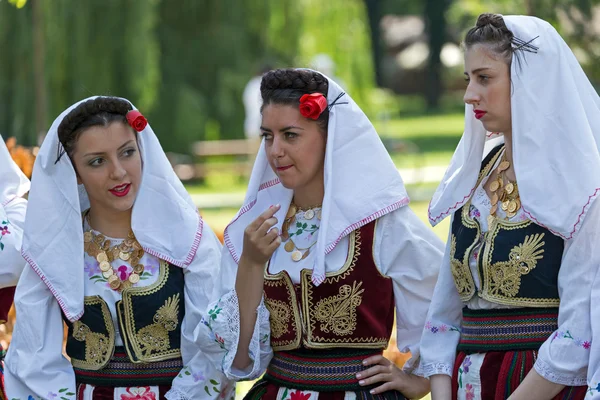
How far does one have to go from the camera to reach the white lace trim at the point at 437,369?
3213 mm

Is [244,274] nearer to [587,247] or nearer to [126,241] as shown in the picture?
[126,241]

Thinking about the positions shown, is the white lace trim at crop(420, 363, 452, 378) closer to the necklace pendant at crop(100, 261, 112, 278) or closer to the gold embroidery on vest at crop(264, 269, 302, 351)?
the gold embroidery on vest at crop(264, 269, 302, 351)

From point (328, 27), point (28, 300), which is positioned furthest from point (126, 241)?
point (328, 27)

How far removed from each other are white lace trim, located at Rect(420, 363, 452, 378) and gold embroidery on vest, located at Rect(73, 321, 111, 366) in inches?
43.3

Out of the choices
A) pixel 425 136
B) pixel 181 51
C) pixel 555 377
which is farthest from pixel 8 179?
pixel 425 136

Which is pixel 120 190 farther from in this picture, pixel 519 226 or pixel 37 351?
pixel 519 226

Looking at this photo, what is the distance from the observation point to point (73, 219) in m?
3.58

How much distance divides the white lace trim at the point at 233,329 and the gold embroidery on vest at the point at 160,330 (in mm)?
227

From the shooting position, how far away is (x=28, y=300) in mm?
3553

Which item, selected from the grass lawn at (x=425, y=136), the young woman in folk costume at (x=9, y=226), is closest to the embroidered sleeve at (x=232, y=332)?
the young woman in folk costume at (x=9, y=226)

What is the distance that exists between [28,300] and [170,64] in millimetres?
11102

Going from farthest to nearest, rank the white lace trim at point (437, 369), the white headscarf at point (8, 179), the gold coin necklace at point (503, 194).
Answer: the white headscarf at point (8, 179)
the white lace trim at point (437, 369)
the gold coin necklace at point (503, 194)

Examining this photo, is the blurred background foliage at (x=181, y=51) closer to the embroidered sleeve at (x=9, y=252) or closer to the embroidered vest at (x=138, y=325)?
the embroidered sleeve at (x=9, y=252)

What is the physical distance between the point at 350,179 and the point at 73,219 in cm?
102
